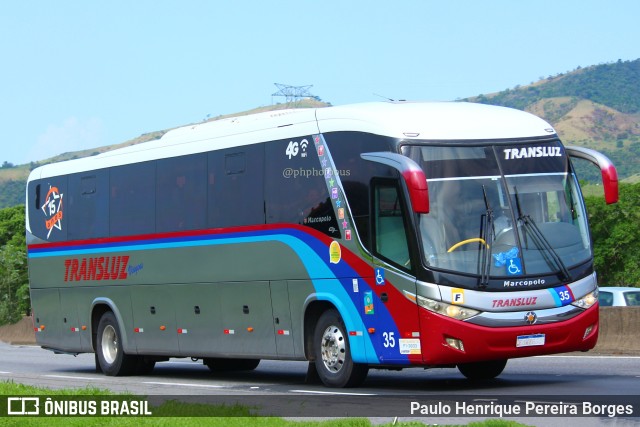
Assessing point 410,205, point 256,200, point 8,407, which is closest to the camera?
point 8,407

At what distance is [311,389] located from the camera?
683 inches

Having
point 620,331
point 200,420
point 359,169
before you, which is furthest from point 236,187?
point 620,331

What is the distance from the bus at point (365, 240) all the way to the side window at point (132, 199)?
52mm

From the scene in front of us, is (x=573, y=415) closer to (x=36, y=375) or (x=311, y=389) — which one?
(x=311, y=389)

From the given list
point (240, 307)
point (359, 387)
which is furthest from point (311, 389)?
point (240, 307)

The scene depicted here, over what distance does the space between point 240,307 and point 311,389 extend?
261 cm

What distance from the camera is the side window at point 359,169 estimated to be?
16.4 metres

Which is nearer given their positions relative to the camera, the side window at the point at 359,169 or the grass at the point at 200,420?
the grass at the point at 200,420

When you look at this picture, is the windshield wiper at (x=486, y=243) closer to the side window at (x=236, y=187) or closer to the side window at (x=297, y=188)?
the side window at (x=297, y=188)

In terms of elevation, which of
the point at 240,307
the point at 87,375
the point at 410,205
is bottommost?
the point at 87,375

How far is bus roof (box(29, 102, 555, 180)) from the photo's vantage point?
16.3 m

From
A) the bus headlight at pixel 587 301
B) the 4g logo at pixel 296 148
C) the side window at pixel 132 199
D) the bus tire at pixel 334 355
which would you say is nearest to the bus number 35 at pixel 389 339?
the bus tire at pixel 334 355

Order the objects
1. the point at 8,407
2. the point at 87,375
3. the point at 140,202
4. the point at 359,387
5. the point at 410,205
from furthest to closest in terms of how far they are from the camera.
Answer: the point at 87,375, the point at 140,202, the point at 359,387, the point at 410,205, the point at 8,407

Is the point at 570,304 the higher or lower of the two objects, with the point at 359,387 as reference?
higher
